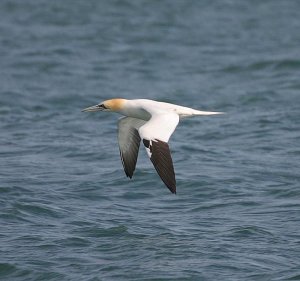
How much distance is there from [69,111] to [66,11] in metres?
12.0

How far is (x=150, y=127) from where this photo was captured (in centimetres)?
1255

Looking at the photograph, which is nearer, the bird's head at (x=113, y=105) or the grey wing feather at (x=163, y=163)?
the grey wing feather at (x=163, y=163)

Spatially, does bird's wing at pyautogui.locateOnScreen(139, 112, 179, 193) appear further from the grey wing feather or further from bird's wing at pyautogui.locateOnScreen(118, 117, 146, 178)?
bird's wing at pyautogui.locateOnScreen(118, 117, 146, 178)

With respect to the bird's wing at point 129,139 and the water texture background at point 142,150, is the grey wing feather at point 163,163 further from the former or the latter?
the bird's wing at point 129,139

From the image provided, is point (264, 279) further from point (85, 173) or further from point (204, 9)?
point (204, 9)

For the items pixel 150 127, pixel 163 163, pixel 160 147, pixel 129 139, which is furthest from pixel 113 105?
pixel 163 163

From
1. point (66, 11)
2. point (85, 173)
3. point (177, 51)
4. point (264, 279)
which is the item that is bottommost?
point (264, 279)

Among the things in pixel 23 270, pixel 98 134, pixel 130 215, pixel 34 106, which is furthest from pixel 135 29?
pixel 23 270

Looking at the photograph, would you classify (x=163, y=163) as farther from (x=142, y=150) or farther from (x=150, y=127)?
(x=142, y=150)

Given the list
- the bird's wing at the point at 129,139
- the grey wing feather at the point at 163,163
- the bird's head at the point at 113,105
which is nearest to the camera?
the grey wing feather at the point at 163,163

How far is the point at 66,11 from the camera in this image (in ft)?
106

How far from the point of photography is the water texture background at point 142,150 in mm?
12000

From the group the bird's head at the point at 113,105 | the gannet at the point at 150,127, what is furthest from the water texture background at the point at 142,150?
the bird's head at the point at 113,105

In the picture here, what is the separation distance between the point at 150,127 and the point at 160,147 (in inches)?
20.8
